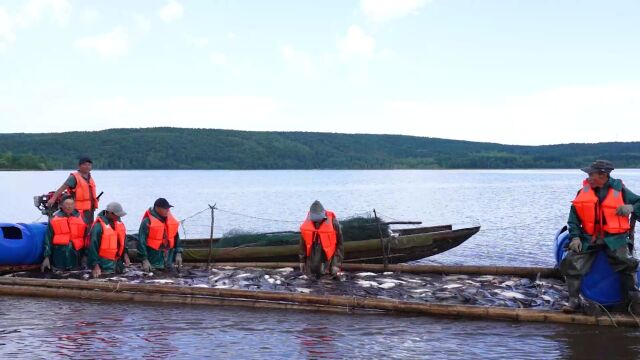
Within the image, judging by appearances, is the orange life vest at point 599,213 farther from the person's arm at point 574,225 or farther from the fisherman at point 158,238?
the fisherman at point 158,238

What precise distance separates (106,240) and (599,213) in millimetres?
10027

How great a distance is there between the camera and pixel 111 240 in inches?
589

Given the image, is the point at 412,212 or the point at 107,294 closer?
the point at 107,294

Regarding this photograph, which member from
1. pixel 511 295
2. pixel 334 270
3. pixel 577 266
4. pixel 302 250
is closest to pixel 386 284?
pixel 334 270

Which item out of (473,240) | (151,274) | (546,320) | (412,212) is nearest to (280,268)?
(151,274)

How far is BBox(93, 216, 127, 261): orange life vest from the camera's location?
48.6 ft

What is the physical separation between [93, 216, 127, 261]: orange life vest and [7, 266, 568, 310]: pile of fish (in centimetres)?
50

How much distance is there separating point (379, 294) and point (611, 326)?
4.25 metres

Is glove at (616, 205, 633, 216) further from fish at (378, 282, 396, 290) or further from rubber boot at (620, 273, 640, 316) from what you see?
fish at (378, 282, 396, 290)

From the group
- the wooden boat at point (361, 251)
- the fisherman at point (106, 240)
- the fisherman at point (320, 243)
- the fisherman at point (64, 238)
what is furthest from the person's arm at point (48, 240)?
the fisherman at point (320, 243)

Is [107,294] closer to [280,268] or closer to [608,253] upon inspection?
[280,268]

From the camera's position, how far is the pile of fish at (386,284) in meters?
12.8

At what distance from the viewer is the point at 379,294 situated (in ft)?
43.7

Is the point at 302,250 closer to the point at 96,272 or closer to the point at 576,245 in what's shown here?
the point at 96,272
